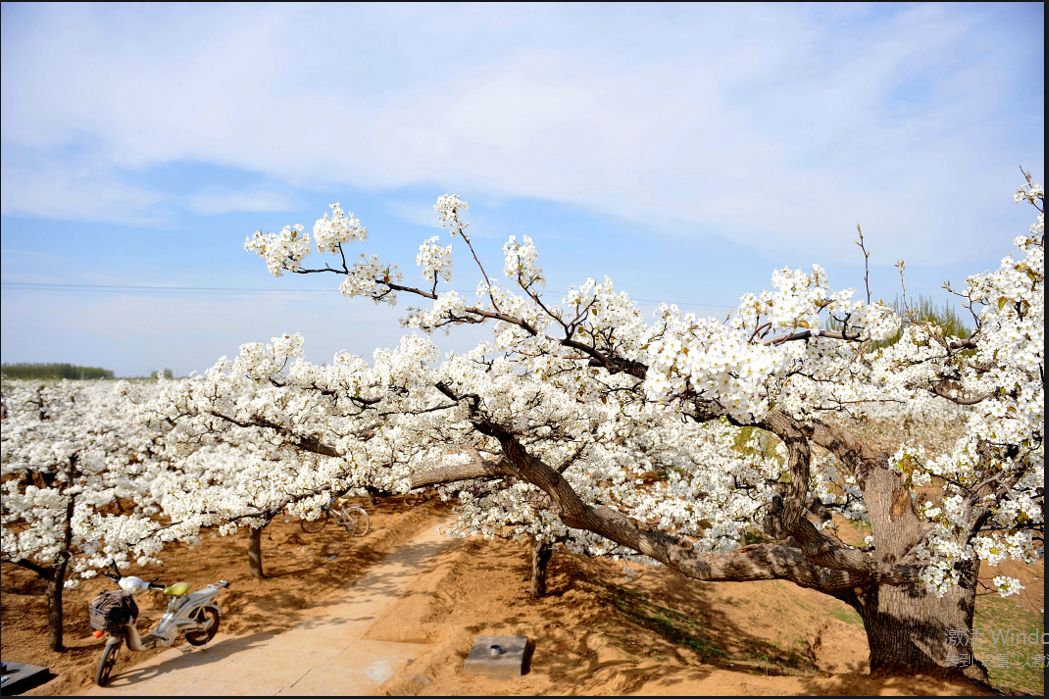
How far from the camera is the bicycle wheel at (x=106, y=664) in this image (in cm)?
759

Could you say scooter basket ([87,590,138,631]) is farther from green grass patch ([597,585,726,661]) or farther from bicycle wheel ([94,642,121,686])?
green grass patch ([597,585,726,661])

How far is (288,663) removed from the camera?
27.5 ft

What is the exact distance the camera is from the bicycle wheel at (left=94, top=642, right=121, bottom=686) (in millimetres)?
7594

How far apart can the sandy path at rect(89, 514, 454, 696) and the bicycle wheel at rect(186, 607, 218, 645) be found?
14 centimetres

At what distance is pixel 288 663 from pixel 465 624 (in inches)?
117

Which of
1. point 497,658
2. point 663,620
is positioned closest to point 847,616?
point 663,620

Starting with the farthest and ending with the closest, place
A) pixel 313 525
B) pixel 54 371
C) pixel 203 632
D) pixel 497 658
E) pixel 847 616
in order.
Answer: pixel 54 371, pixel 313 525, pixel 847 616, pixel 203 632, pixel 497 658

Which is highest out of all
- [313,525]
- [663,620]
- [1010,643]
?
[313,525]

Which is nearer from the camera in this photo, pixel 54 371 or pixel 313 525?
pixel 313 525

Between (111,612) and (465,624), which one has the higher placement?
(111,612)

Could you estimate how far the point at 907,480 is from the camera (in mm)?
5875

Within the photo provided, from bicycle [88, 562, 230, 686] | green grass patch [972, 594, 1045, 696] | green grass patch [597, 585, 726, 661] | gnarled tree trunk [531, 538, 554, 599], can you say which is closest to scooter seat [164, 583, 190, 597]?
bicycle [88, 562, 230, 686]

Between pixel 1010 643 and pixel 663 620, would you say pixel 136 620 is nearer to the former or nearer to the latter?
pixel 663 620

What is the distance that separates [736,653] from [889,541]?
5791 millimetres
